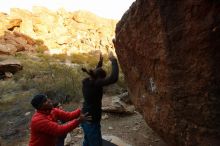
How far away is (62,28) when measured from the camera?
1667 inches

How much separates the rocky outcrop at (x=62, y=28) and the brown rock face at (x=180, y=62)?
102 feet

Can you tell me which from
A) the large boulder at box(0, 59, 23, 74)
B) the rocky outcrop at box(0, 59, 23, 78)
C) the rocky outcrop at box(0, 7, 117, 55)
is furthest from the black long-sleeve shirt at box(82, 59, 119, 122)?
the rocky outcrop at box(0, 7, 117, 55)

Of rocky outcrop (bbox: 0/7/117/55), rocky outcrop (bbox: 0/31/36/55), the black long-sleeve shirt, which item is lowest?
the black long-sleeve shirt

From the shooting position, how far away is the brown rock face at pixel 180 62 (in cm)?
405

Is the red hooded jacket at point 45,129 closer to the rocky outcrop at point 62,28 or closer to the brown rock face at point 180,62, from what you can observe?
the brown rock face at point 180,62

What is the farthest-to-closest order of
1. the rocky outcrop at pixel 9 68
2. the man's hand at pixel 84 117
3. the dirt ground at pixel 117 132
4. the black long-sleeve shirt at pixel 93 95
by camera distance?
the rocky outcrop at pixel 9 68
the dirt ground at pixel 117 132
the black long-sleeve shirt at pixel 93 95
the man's hand at pixel 84 117

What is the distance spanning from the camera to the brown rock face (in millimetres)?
4055

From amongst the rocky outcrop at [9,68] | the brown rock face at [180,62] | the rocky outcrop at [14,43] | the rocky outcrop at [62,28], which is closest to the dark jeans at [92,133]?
the brown rock face at [180,62]

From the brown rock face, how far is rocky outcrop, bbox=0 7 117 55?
31231 mm

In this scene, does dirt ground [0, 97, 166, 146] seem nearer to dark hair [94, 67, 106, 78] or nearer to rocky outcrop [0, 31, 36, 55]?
dark hair [94, 67, 106, 78]

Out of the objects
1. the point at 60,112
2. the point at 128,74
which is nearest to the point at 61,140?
the point at 60,112

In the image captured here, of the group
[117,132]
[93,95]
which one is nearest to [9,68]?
[117,132]

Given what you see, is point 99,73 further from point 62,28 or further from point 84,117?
point 62,28

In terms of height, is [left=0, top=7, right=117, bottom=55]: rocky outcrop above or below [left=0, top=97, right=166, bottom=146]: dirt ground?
above
